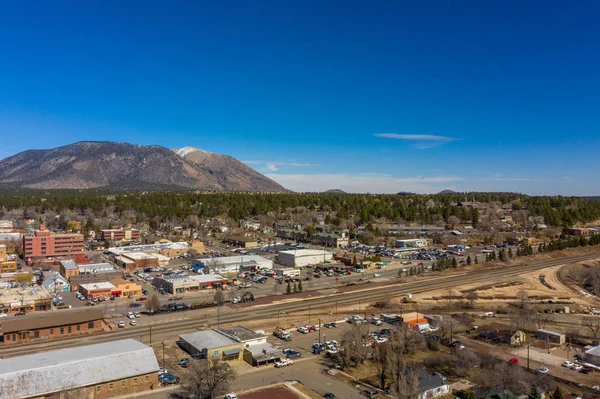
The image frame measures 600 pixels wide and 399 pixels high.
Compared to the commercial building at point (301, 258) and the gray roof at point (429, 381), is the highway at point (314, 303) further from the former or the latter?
the commercial building at point (301, 258)

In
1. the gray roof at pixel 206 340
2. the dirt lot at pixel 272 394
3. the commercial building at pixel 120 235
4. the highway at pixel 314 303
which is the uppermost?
the commercial building at pixel 120 235

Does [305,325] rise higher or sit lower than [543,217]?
lower

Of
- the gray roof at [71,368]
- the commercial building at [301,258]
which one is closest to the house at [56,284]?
the gray roof at [71,368]

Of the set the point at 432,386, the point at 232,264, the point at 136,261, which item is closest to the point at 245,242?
the point at 232,264

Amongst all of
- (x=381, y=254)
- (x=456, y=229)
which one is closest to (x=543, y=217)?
(x=456, y=229)

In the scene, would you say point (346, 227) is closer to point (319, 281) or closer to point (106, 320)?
point (319, 281)

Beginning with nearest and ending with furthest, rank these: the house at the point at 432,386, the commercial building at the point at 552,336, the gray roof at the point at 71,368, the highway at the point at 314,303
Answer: the gray roof at the point at 71,368 → the house at the point at 432,386 → the highway at the point at 314,303 → the commercial building at the point at 552,336
